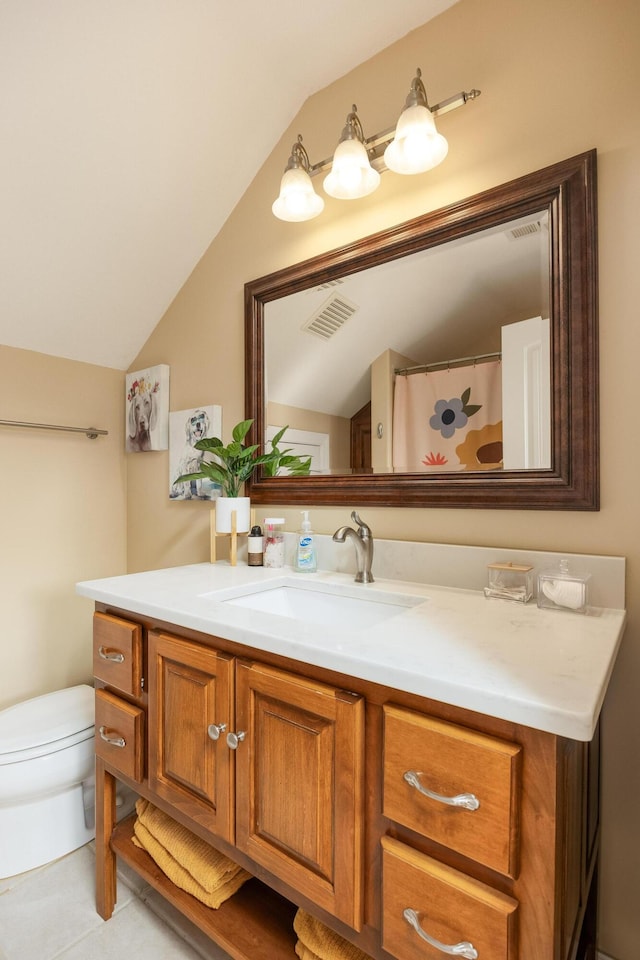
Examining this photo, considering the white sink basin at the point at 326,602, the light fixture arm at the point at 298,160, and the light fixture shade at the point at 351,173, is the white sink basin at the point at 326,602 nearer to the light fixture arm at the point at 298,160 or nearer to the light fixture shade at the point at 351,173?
the light fixture shade at the point at 351,173

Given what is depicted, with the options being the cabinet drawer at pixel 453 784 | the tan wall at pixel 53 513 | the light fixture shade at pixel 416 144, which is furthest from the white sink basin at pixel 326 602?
the tan wall at pixel 53 513

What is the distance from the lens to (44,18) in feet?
4.05

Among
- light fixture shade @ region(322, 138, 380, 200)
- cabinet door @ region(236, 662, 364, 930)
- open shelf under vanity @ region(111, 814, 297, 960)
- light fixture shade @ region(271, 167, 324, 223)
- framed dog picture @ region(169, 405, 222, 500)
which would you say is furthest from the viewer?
framed dog picture @ region(169, 405, 222, 500)

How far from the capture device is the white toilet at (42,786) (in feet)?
4.72

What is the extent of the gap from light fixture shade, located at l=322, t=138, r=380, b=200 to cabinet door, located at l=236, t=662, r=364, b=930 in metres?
1.26

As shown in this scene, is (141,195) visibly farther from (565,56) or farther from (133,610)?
(133,610)

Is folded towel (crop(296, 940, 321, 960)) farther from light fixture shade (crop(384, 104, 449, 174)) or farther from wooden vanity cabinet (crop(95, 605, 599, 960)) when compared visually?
light fixture shade (crop(384, 104, 449, 174))

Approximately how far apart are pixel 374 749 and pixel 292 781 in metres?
0.20

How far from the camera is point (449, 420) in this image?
129 centimetres

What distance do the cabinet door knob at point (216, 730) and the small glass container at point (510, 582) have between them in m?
0.65

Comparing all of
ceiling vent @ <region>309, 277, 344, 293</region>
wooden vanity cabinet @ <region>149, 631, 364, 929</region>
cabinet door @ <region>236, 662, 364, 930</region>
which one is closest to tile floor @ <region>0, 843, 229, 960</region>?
wooden vanity cabinet @ <region>149, 631, 364, 929</region>

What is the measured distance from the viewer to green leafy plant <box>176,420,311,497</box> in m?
1.64

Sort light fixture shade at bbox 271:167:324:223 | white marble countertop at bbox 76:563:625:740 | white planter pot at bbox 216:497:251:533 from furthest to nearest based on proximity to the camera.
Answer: white planter pot at bbox 216:497:251:533, light fixture shade at bbox 271:167:324:223, white marble countertop at bbox 76:563:625:740

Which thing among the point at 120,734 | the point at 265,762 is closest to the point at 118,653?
the point at 120,734
